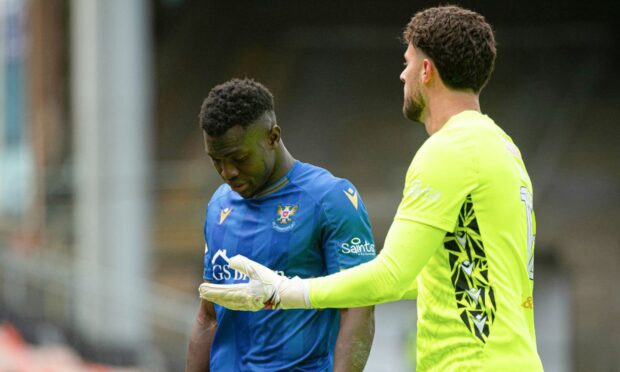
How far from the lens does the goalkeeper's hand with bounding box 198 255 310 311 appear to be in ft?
11.5

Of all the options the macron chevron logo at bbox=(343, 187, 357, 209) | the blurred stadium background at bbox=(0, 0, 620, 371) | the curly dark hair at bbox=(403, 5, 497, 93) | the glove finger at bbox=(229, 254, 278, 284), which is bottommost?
the blurred stadium background at bbox=(0, 0, 620, 371)

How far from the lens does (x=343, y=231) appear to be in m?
4.08

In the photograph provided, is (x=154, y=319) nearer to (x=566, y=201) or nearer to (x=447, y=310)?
(x=566, y=201)

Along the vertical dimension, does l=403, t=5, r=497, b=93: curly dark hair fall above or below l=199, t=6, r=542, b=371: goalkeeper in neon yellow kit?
above

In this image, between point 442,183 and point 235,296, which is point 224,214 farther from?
point 442,183

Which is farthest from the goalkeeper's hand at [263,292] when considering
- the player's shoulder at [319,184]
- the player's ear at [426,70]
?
the player's ear at [426,70]

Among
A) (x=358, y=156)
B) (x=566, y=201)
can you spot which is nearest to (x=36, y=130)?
(x=358, y=156)

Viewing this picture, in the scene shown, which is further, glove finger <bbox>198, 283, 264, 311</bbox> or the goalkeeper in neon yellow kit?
glove finger <bbox>198, 283, 264, 311</bbox>

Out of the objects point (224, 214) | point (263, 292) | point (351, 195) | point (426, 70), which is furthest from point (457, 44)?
point (224, 214)

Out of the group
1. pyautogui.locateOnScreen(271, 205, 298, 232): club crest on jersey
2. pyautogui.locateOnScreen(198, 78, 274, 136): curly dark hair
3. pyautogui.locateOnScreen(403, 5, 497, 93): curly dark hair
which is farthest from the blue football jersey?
pyautogui.locateOnScreen(403, 5, 497, 93): curly dark hair

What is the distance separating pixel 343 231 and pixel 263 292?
0.65 metres

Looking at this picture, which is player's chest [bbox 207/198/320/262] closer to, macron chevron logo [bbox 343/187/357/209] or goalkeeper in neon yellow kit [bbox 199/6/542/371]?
macron chevron logo [bbox 343/187/357/209]

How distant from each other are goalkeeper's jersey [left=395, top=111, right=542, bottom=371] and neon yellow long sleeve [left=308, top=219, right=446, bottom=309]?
0.13 feet

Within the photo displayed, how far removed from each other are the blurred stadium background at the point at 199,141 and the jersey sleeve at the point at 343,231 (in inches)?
327
